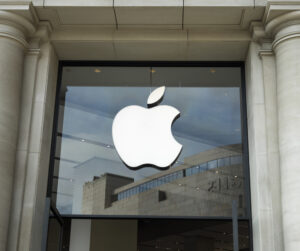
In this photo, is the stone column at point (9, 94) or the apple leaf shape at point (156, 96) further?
the apple leaf shape at point (156, 96)

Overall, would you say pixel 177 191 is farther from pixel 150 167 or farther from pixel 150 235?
pixel 150 235

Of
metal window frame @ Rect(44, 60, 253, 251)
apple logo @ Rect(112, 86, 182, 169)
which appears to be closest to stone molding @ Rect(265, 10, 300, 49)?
metal window frame @ Rect(44, 60, 253, 251)

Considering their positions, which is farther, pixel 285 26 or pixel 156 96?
pixel 156 96

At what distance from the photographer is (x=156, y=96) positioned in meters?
10.6

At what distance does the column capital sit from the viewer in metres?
9.61

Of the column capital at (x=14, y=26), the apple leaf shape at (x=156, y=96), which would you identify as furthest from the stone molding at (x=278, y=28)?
the column capital at (x=14, y=26)

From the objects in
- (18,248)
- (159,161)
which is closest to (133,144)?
(159,161)

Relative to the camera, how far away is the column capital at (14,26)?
961 cm

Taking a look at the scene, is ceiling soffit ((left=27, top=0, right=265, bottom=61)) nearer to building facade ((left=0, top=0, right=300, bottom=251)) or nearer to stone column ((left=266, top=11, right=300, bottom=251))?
building facade ((left=0, top=0, right=300, bottom=251))

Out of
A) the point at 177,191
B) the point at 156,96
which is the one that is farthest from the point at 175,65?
the point at 177,191

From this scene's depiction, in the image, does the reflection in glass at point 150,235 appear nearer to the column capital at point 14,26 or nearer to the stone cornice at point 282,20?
the stone cornice at point 282,20

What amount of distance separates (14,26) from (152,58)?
9.11ft

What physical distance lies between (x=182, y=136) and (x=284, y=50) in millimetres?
2425

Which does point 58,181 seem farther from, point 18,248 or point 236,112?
point 236,112
